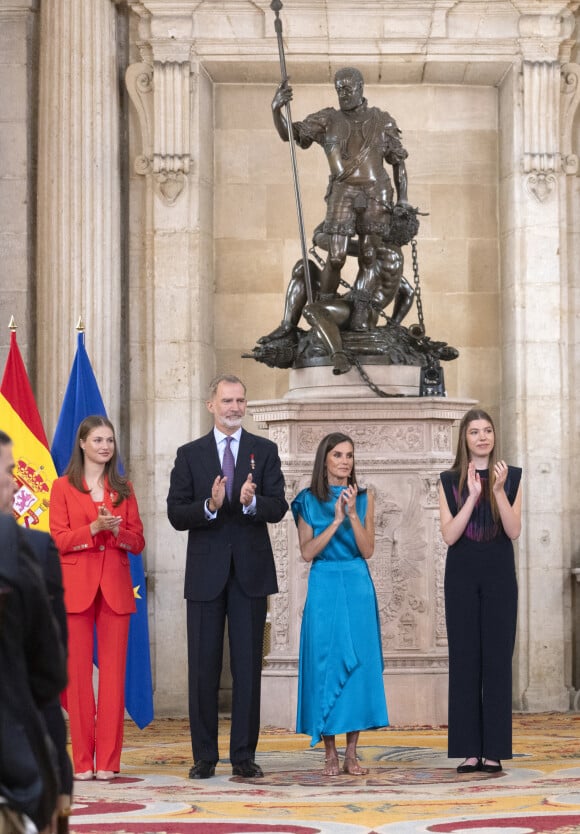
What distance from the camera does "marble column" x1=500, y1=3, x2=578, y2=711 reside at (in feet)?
39.2

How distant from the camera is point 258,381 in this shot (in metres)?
12.6

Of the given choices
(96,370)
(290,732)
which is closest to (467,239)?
(96,370)

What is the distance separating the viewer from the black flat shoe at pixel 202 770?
7188 mm

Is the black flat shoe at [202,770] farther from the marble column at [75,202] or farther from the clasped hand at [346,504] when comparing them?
the marble column at [75,202]

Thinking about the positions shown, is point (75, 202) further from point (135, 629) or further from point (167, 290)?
point (135, 629)

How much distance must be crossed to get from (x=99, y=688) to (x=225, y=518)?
100 centimetres

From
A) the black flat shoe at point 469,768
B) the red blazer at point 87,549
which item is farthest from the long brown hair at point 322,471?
the black flat shoe at point 469,768

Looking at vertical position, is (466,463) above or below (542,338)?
below

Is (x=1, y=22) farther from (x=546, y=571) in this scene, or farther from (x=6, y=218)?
(x=546, y=571)

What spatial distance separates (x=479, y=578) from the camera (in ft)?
24.1

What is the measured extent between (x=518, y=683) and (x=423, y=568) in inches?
114

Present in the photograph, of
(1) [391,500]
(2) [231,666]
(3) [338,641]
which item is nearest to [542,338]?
(1) [391,500]

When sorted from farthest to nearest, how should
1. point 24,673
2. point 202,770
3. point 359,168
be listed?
point 359,168
point 202,770
point 24,673

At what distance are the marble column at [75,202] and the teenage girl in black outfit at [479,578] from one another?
197 inches
